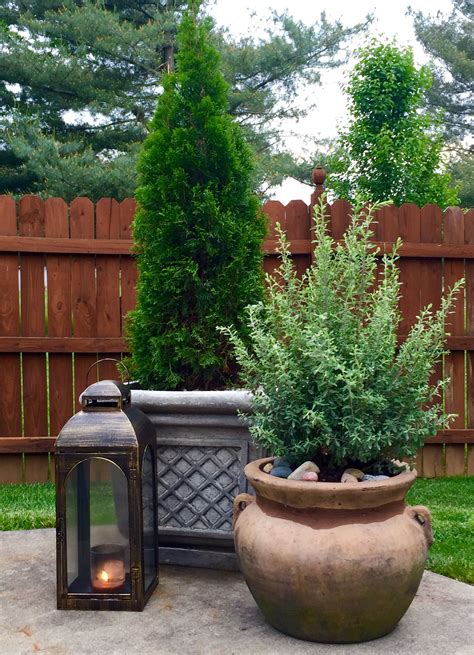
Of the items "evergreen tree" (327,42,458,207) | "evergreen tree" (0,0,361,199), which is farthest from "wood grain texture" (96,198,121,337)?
"evergreen tree" (0,0,361,199)

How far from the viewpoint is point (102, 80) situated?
1484cm

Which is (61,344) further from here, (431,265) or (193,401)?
(431,265)

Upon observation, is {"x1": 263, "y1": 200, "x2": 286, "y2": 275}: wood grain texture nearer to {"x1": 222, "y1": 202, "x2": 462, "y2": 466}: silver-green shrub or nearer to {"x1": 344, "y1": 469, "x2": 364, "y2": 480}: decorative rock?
{"x1": 222, "y1": 202, "x2": 462, "y2": 466}: silver-green shrub

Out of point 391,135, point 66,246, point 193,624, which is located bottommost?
point 193,624

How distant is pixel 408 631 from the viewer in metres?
2.46

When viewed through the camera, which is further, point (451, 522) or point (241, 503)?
point (451, 522)

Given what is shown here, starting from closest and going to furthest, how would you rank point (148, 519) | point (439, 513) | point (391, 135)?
1. point (148, 519)
2. point (439, 513)
3. point (391, 135)

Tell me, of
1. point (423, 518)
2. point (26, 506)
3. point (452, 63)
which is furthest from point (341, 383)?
point (452, 63)

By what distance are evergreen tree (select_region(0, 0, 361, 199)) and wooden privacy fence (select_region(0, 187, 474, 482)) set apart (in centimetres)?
811

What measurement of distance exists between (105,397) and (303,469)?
2.56ft

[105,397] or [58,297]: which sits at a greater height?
[58,297]

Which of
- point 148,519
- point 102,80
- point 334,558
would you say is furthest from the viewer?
point 102,80

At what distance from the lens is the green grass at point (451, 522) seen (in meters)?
3.19

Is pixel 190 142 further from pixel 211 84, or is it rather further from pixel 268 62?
pixel 268 62
